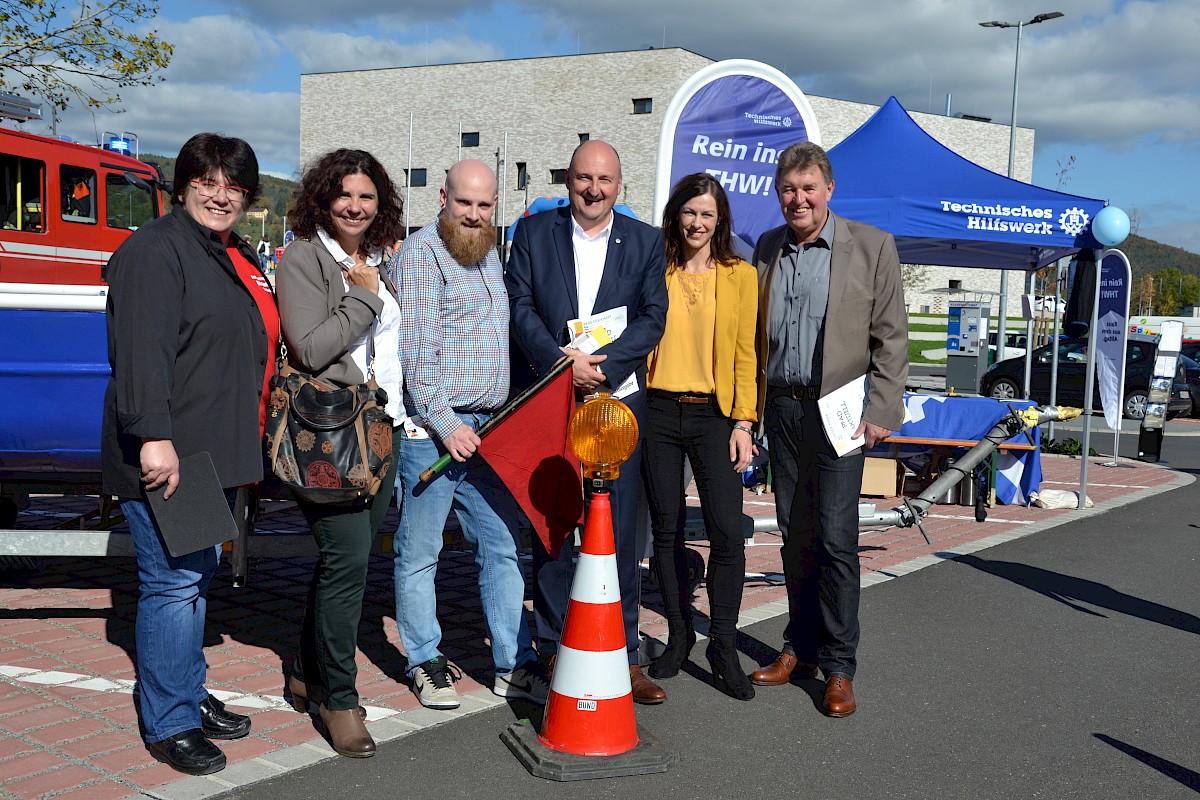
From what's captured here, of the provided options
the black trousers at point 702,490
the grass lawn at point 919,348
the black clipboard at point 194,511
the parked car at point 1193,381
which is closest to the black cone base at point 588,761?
the black trousers at point 702,490

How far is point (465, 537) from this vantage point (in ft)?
14.1

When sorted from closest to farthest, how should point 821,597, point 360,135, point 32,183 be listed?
point 821,597 → point 32,183 → point 360,135

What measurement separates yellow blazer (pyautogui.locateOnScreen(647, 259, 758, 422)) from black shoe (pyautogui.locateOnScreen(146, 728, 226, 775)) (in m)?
2.07

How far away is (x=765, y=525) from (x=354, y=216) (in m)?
3.01

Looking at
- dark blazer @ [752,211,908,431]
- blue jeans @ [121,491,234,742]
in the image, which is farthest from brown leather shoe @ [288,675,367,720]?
dark blazer @ [752,211,908,431]

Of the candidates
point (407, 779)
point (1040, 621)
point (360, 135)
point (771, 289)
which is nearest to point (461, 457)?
point (407, 779)

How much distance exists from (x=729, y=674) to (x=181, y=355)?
2415 mm

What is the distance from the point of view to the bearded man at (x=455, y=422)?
13.0 feet

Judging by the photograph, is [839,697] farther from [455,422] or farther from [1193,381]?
[1193,381]

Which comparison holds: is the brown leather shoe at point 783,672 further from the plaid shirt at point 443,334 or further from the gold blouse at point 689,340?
the plaid shirt at point 443,334

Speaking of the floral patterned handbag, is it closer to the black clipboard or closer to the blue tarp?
the black clipboard

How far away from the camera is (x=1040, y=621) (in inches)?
225

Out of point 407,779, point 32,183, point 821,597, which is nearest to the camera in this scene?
point 407,779

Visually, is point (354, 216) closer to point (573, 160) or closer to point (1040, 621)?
point (573, 160)
